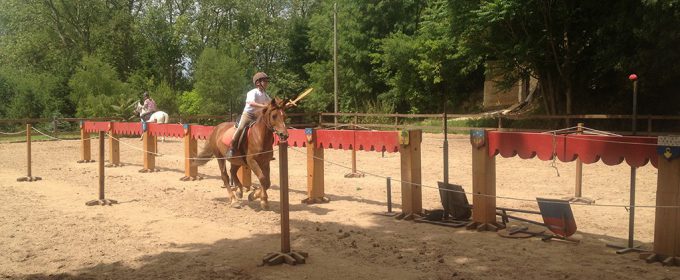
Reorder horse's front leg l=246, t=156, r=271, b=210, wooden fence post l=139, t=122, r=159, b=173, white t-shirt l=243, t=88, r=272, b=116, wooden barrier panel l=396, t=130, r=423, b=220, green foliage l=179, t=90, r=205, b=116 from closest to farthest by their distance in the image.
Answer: wooden barrier panel l=396, t=130, r=423, b=220 → horse's front leg l=246, t=156, r=271, b=210 → white t-shirt l=243, t=88, r=272, b=116 → wooden fence post l=139, t=122, r=159, b=173 → green foliage l=179, t=90, r=205, b=116

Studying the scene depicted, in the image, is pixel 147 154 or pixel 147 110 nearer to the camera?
pixel 147 154

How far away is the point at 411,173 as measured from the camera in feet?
27.8

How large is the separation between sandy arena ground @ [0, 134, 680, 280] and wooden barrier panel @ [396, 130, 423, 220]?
360mm

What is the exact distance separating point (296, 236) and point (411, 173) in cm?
211

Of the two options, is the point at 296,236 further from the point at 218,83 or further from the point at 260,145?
the point at 218,83

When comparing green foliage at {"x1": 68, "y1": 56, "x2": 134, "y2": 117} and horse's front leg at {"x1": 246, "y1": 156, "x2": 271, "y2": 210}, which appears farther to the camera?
green foliage at {"x1": 68, "y1": 56, "x2": 134, "y2": 117}

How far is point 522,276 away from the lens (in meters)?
5.49

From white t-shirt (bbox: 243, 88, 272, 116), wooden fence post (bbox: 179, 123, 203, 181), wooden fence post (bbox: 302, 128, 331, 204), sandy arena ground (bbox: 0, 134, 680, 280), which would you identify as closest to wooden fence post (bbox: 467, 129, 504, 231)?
sandy arena ground (bbox: 0, 134, 680, 280)

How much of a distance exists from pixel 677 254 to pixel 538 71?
70.1ft

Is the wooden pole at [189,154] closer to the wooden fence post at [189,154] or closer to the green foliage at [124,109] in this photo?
the wooden fence post at [189,154]

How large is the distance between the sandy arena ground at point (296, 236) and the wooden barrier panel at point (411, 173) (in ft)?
1.18

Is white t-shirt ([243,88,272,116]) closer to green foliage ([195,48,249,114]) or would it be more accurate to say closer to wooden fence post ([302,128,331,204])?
wooden fence post ([302,128,331,204])

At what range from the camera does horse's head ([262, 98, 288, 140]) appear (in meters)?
8.30

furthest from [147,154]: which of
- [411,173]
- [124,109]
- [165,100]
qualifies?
[165,100]
